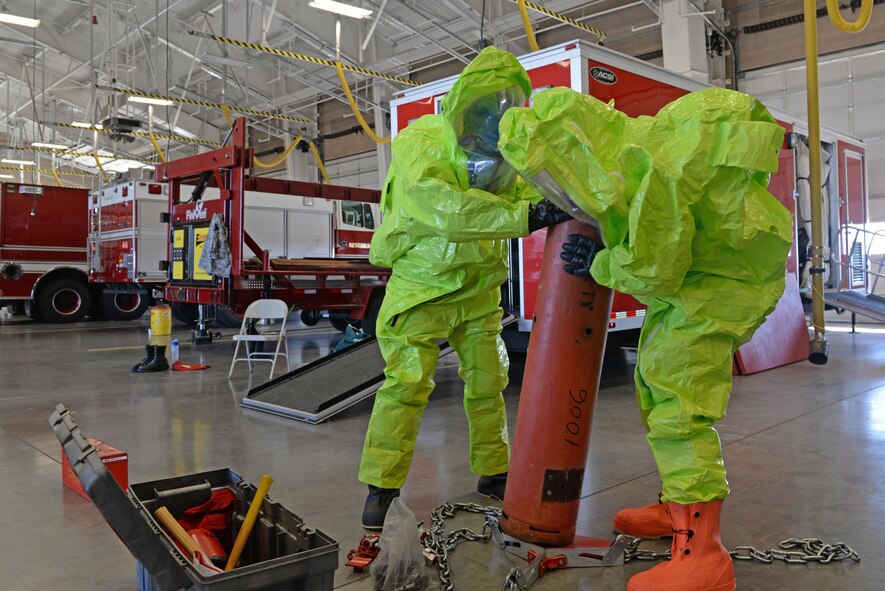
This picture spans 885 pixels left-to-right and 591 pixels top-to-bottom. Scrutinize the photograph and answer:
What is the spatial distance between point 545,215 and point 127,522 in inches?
61.3

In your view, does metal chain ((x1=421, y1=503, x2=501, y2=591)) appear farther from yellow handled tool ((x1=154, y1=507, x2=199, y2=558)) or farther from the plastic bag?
yellow handled tool ((x1=154, y1=507, x2=199, y2=558))

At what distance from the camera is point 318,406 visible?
5.02 m

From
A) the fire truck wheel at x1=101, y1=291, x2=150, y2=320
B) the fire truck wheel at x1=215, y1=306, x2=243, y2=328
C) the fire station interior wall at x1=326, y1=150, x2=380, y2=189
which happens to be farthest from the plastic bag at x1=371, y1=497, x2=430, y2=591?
the fire station interior wall at x1=326, y1=150, x2=380, y2=189

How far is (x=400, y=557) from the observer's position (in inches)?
89.5

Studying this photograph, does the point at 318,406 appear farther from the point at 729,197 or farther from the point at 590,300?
the point at 729,197

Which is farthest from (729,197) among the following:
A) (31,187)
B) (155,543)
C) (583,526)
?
(31,187)

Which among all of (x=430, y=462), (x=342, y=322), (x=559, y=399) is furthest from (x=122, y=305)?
(x=559, y=399)

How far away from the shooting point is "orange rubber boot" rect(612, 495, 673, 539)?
2.72 metres

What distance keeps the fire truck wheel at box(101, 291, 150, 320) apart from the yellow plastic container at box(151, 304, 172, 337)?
7.09 m

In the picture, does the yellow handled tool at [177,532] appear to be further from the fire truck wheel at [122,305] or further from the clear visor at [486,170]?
the fire truck wheel at [122,305]

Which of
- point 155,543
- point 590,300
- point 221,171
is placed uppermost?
point 221,171

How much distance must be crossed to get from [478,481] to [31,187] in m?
13.0

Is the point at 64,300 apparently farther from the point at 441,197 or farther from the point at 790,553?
the point at 790,553

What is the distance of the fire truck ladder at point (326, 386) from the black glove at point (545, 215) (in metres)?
2.45
